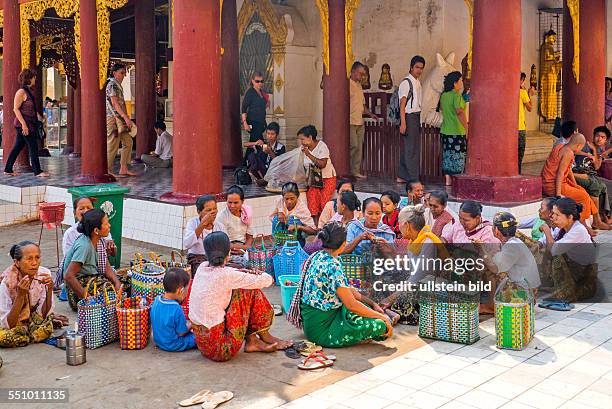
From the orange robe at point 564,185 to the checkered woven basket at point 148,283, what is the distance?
219 inches

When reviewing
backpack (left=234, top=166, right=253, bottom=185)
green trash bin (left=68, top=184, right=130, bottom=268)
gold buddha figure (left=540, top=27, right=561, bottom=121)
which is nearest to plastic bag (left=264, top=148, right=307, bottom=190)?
backpack (left=234, top=166, right=253, bottom=185)

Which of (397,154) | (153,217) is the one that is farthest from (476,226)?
(397,154)

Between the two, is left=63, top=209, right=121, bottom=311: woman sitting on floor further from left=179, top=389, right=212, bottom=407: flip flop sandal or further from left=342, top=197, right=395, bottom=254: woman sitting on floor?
left=342, top=197, right=395, bottom=254: woman sitting on floor

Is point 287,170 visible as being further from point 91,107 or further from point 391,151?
point 91,107

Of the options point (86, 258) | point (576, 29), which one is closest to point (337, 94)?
point (576, 29)

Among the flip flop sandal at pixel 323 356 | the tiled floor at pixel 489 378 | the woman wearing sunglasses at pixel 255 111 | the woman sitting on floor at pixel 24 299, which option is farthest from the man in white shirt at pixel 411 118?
the woman sitting on floor at pixel 24 299

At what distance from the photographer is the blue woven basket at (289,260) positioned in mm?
7801

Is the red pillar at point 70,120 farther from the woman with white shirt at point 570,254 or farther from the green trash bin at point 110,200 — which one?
the woman with white shirt at point 570,254

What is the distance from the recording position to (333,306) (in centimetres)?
593

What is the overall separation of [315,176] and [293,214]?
68.9 inches

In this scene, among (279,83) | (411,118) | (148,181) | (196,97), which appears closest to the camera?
(196,97)

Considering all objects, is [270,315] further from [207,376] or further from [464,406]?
[464,406]

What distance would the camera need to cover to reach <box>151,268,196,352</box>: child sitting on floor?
19.3 ft

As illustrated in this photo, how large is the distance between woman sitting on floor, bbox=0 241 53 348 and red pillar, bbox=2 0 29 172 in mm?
8520
